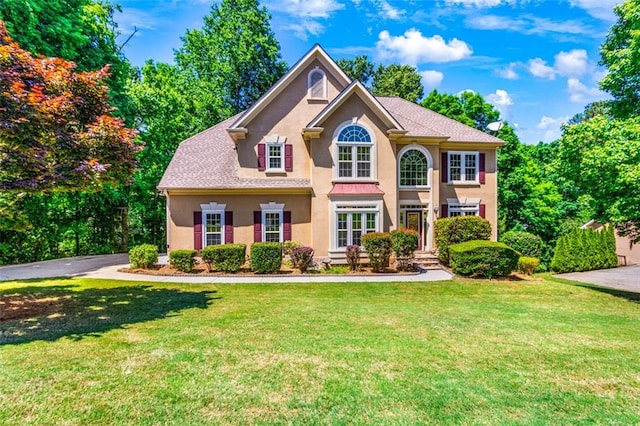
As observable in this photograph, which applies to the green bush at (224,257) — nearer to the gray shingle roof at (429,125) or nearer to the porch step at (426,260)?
the porch step at (426,260)

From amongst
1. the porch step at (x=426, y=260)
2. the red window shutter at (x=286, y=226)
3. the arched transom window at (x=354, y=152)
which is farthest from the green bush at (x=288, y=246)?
the porch step at (x=426, y=260)

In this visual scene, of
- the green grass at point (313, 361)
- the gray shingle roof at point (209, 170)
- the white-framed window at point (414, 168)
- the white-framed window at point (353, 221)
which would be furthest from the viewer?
the white-framed window at point (414, 168)

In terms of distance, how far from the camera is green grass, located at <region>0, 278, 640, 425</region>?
4.38 m

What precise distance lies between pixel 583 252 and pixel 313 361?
2144 centimetres

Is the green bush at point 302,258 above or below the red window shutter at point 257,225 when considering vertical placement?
below

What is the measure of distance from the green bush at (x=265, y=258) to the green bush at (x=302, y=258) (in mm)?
772

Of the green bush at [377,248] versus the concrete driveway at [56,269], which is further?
the green bush at [377,248]

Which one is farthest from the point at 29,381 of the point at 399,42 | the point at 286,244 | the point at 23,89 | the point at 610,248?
the point at 610,248

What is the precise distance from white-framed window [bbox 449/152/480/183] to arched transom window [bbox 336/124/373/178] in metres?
5.31

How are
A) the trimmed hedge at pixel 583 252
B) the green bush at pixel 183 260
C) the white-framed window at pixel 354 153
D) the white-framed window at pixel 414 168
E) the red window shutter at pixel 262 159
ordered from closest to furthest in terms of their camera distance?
the green bush at pixel 183 260 < the white-framed window at pixel 354 153 < the red window shutter at pixel 262 159 < the white-framed window at pixel 414 168 < the trimmed hedge at pixel 583 252

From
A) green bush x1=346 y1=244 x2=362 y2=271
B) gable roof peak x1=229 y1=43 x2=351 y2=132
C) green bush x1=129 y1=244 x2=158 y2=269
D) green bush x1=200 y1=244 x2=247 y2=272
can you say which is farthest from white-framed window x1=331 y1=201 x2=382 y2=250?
green bush x1=129 y1=244 x2=158 y2=269

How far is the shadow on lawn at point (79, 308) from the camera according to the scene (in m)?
7.29

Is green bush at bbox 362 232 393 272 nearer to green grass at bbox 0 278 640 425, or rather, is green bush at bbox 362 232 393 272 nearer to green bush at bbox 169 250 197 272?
green grass at bbox 0 278 640 425

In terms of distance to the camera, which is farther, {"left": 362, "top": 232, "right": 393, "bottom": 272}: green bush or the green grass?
{"left": 362, "top": 232, "right": 393, "bottom": 272}: green bush
